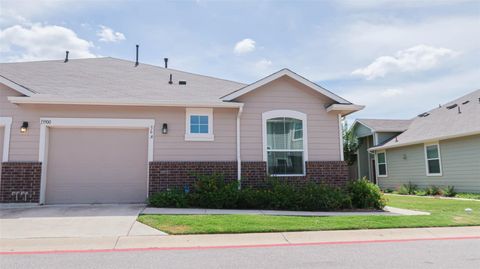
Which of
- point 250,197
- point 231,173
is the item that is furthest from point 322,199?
point 231,173

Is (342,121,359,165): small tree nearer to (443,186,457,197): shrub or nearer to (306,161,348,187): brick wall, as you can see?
(443,186,457,197): shrub

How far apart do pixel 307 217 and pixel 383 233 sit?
1908 mm

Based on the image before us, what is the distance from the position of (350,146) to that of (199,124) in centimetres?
1552

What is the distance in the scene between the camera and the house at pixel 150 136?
1061 centimetres

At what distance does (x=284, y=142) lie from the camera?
12.0 metres

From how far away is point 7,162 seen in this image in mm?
10344

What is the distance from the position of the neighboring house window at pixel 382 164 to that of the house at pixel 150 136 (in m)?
10.8

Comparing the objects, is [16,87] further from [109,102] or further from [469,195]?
[469,195]

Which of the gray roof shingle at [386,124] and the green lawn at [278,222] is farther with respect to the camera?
the gray roof shingle at [386,124]

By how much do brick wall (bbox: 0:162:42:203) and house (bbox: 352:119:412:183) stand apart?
18.5 m

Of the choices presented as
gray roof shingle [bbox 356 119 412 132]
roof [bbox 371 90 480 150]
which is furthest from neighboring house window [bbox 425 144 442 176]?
gray roof shingle [bbox 356 119 412 132]

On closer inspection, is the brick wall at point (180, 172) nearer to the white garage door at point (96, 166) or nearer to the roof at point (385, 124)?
the white garage door at point (96, 166)

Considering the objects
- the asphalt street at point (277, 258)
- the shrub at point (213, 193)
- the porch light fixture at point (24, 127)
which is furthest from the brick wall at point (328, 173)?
the porch light fixture at point (24, 127)

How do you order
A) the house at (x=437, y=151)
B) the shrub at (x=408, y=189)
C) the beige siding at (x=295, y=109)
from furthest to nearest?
the shrub at (x=408, y=189) → the house at (x=437, y=151) → the beige siding at (x=295, y=109)
